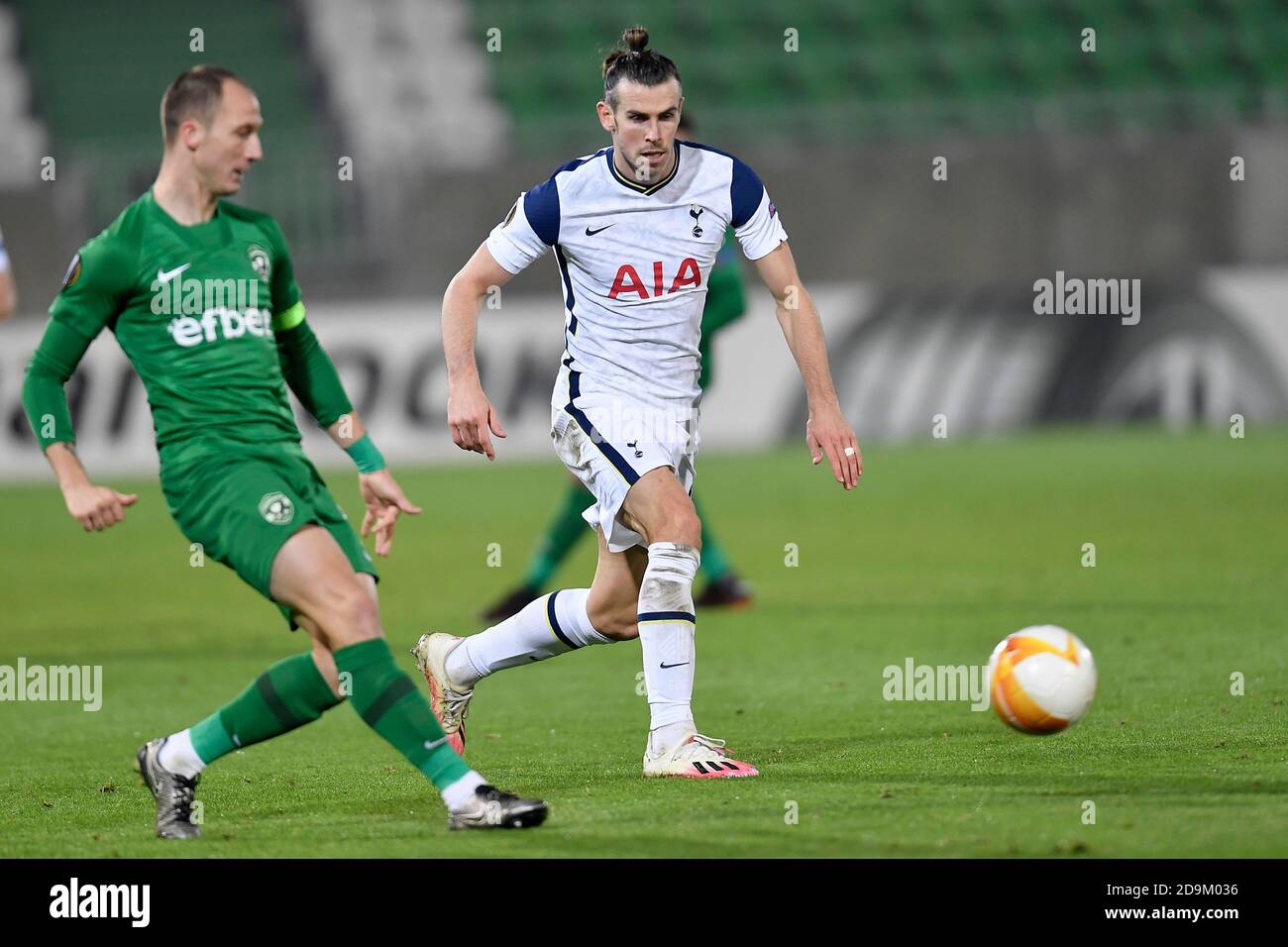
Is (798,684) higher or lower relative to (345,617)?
lower

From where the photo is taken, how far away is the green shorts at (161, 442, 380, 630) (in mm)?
4883

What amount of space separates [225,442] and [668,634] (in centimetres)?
158

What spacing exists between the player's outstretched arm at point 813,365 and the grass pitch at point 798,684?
99cm

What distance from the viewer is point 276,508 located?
491cm

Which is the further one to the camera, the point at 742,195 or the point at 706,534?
the point at 706,534

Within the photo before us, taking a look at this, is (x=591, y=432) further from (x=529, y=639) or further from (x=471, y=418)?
(x=529, y=639)

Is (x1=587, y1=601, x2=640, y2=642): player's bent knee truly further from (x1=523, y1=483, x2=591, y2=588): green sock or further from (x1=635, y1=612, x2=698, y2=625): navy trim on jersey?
(x1=523, y1=483, x2=591, y2=588): green sock

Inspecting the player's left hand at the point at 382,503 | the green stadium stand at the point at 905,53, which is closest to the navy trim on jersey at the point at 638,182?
the player's left hand at the point at 382,503

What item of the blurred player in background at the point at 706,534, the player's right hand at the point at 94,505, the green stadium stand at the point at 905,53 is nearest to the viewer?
the player's right hand at the point at 94,505

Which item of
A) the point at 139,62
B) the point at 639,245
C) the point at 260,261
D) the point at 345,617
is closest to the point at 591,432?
the point at 639,245

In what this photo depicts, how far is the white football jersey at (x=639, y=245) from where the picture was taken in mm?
6078

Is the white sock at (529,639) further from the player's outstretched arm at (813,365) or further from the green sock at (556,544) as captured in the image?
the green sock at (556,544)

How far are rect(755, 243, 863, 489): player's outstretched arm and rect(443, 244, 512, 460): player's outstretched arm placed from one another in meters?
0.89

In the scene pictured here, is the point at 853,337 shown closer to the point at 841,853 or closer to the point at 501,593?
the point at 501,593
